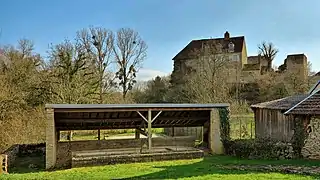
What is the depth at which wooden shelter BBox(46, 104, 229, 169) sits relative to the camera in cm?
1469

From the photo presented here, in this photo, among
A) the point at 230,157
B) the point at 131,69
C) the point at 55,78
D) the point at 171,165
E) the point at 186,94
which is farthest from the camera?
the point at 131,69

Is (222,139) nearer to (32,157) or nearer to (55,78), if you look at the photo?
(32,157)

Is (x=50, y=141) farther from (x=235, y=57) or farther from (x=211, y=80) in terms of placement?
(x=235, y=57)

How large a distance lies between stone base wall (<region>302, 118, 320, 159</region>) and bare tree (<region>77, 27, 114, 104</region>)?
61.8 ft

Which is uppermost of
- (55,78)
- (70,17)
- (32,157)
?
(70,17)

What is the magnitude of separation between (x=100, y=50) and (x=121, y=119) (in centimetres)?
1822

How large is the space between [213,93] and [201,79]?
7.75ft

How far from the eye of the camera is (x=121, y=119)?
17.3 m

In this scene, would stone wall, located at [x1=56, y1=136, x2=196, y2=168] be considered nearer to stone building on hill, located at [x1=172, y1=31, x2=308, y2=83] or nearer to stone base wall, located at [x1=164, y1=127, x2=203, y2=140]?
stone base wall, located at [x1=164, y1=127, x2=203, y2=140]

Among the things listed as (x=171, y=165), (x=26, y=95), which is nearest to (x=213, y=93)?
(x=26, y=95)

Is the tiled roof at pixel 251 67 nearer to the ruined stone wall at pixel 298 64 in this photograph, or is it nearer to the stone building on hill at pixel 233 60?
the stone building on hill at pixel 233 60

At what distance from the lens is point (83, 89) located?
2780 cm

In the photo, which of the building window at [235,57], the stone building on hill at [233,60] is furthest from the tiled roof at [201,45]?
the building window at [235,57]

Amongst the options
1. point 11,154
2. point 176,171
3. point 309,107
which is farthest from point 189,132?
point 11,154
